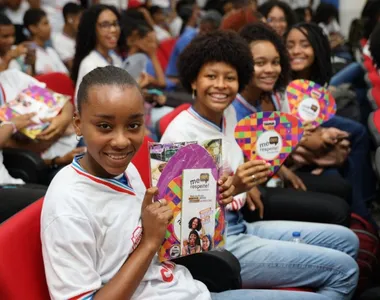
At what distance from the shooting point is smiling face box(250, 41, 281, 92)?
2.44 meters

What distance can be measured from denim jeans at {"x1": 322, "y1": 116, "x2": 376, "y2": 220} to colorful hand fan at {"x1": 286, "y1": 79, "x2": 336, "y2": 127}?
0.46m

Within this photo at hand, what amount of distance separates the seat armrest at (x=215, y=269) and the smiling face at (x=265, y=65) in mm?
997

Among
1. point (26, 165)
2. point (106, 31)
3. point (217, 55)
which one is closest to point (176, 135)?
point (217, 55)

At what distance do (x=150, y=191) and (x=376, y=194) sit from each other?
206cm

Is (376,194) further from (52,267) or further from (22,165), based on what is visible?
(52,267)

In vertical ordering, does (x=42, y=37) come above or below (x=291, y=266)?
above

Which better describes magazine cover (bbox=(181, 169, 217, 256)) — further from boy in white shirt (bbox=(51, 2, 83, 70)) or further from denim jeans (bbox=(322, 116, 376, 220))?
boy in white shirt (bbox=(51, 2, 83, 70))

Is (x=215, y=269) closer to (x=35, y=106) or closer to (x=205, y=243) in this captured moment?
(x=205, y=243)

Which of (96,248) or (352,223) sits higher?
(96,248)

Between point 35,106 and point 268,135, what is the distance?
1.24 metres

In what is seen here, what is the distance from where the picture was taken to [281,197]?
2.34 metres

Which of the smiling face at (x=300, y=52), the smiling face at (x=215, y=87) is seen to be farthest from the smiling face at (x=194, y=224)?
the smiling face at (x=300, y=52)

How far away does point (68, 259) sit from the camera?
119cm

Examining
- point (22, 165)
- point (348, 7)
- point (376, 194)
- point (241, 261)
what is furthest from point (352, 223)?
point (348, 7)
